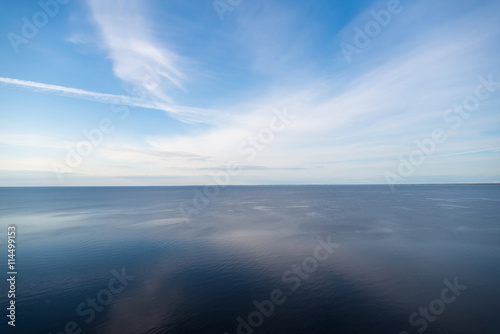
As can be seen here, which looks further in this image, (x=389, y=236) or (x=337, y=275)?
(x=389, y=236)

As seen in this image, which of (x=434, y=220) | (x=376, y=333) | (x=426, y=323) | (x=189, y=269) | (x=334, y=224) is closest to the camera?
(x=376, y=333)

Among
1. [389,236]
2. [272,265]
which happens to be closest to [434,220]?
[389,236]

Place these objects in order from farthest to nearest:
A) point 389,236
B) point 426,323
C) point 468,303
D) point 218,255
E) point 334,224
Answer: point 334,224
point 389,236
point 218,255
point 468,303
point 426,323

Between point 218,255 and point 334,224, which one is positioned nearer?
point 218,255

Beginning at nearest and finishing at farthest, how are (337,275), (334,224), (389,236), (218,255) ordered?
1. (337,275)
2. (218,255)
3. (389,236)
4. (334,224)

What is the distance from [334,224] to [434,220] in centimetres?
2438

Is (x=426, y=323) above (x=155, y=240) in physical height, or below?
below

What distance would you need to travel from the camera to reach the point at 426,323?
47.2ft

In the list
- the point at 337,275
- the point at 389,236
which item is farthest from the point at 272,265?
the point at 389,236

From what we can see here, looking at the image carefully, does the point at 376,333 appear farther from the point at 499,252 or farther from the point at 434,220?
the point at 434,220

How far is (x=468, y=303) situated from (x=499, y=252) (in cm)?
1871

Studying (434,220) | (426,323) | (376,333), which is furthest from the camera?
(434,220)

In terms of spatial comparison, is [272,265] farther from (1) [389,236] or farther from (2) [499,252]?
(2) [499,252]

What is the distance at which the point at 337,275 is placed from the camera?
2125 cm
